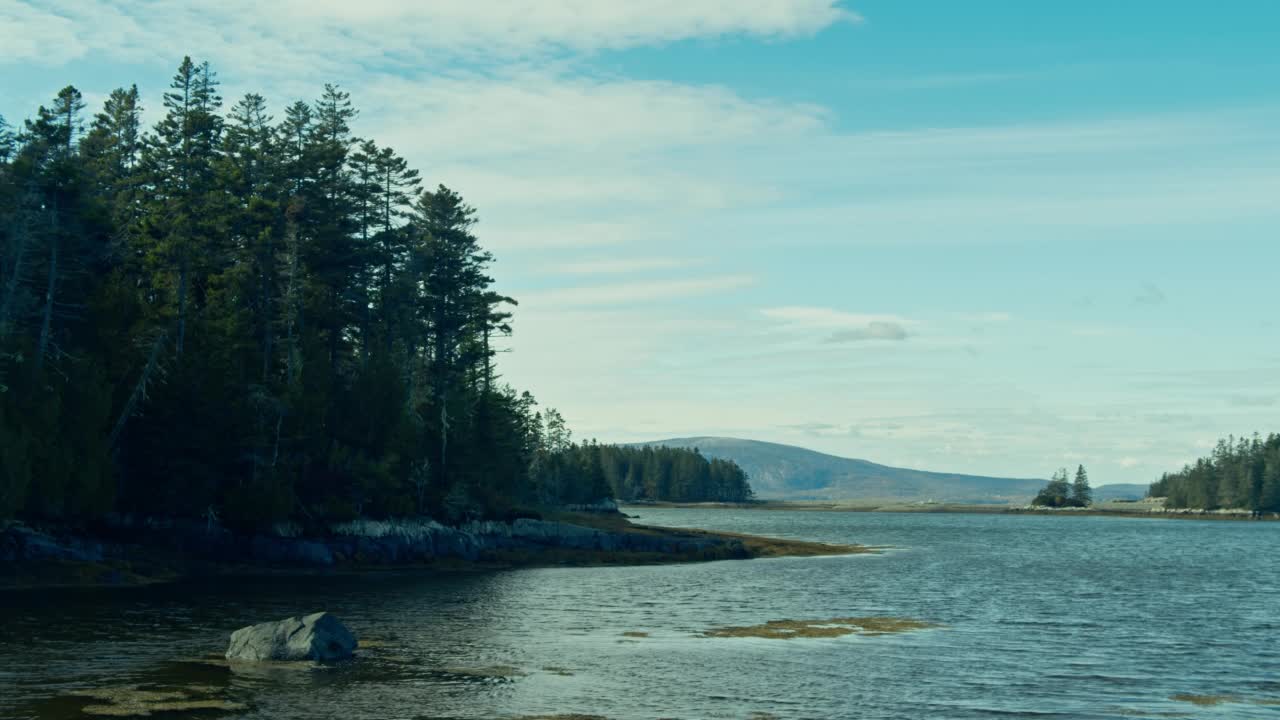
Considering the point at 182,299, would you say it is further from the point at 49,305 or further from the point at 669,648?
the point at 669,648

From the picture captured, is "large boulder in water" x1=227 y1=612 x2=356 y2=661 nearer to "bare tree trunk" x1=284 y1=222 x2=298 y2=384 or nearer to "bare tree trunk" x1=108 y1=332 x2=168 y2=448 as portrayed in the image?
"bare tree trunk" x1=108 y1=332 x2=168 y2=448

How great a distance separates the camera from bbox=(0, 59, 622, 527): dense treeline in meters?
65.3

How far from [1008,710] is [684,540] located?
7521 cm

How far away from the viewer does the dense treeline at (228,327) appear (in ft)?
214

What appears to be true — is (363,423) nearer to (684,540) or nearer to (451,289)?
(451,289)

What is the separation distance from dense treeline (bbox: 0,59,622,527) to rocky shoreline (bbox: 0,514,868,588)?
5.44 feet

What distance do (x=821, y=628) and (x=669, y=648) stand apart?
31.9 ft

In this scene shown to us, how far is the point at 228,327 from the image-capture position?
75.4 meters

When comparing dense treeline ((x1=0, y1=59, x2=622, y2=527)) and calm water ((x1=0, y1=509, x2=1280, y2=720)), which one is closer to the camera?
calm water ((x1=0, y1=509, x2=1280, y2=720))

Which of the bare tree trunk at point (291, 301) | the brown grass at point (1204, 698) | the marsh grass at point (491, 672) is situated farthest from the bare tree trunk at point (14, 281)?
the brown grass at point (1204, 698)

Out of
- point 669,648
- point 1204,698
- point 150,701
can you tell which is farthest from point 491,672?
point 1204,698

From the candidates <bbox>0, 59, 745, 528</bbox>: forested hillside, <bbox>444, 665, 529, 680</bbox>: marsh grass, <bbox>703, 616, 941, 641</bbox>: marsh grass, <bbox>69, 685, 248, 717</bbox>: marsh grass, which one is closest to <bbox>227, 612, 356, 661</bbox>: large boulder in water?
<bbox>444, 665, 529, 680</bbox>: marsh grass

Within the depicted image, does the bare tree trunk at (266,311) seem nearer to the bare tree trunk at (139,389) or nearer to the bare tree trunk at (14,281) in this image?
the bare tree trunk at (139,389)

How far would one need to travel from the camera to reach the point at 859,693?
34.2 m
